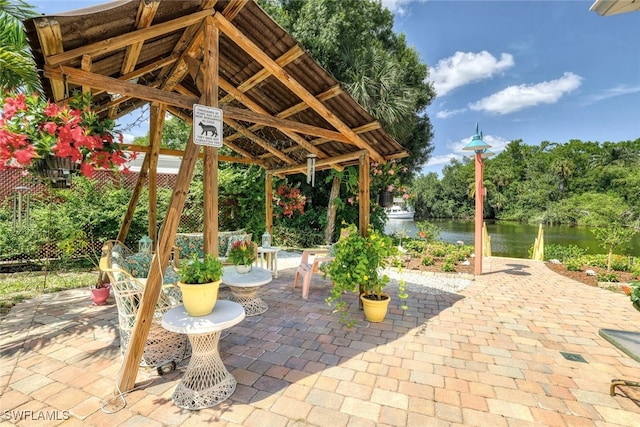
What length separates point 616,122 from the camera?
98.6ft

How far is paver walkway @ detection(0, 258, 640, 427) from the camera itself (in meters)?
1.80

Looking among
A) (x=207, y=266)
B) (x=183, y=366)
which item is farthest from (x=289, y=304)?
(x=207, y=266)

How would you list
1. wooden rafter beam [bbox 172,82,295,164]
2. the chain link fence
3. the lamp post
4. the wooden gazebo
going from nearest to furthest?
the wooden gazebo
wooden rafter beam [bbox 172,82,295,164]
the chain link fence
the lamp post

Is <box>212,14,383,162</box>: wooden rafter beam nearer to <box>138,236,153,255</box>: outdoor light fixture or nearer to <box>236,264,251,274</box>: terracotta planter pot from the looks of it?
<box>236,264,251,274</box>: terracotta planter pot

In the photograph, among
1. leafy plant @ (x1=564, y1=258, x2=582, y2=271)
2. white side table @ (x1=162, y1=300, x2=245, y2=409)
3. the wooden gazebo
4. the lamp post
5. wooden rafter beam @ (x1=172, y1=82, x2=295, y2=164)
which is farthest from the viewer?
leafy plant @ (x1=564, y1=258, x2=582, y2=271)

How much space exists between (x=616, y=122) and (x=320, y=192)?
1527 inches

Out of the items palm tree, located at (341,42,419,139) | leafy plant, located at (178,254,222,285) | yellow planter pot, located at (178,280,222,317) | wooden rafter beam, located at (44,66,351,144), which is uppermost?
palm tree, located at (341,42,419,139)

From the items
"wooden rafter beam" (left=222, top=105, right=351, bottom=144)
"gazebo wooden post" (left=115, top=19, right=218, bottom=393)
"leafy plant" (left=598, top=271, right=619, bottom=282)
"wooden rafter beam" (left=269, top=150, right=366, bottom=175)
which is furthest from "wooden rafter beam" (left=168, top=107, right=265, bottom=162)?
"leafy plant" (left=598, top=271, right=619, bottom=282)

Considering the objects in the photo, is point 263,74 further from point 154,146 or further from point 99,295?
point 99,295

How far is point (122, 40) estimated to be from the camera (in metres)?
2.12

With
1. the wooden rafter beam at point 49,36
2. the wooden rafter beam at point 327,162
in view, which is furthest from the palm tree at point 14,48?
the wooden rafter beam at point 327,162

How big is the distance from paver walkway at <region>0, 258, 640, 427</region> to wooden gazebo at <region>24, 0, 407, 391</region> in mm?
469

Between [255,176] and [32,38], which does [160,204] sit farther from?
[32,38]

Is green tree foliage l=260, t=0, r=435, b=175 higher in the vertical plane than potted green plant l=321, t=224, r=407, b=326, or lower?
higher
